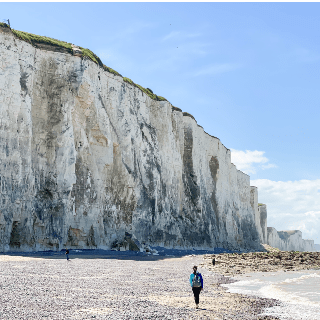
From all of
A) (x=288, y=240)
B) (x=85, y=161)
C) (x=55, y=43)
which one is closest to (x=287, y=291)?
(x=85, y=161)

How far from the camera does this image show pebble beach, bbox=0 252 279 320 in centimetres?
813

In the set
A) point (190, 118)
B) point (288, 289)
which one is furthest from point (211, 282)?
point (190, 118)

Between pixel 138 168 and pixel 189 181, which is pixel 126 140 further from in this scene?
pixel 189 181

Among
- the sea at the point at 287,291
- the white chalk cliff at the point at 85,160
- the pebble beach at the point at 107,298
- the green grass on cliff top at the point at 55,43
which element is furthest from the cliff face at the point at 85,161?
the sea at the point at 287,291

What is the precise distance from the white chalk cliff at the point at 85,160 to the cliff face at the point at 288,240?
5960 centimetres

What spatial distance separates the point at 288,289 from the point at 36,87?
22.0 metres

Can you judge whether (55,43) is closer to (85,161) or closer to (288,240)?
(85,161)

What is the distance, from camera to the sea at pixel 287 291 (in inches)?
381

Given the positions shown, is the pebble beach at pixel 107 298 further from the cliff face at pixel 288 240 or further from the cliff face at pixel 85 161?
the cliff face at pixel 288 240

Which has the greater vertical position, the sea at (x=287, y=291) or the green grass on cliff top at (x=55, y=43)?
the green grass on cliff top at (x=55, y=43)

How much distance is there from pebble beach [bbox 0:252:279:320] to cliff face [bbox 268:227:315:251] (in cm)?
8735

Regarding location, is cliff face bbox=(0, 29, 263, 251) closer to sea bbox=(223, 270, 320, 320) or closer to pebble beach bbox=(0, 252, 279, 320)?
pebble beach bbox=(0, 252, 279, 320)

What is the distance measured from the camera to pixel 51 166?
27.4 m

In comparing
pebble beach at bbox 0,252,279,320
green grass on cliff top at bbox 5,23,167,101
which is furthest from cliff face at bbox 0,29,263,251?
pebble beach at bbox 0,252,279,320
